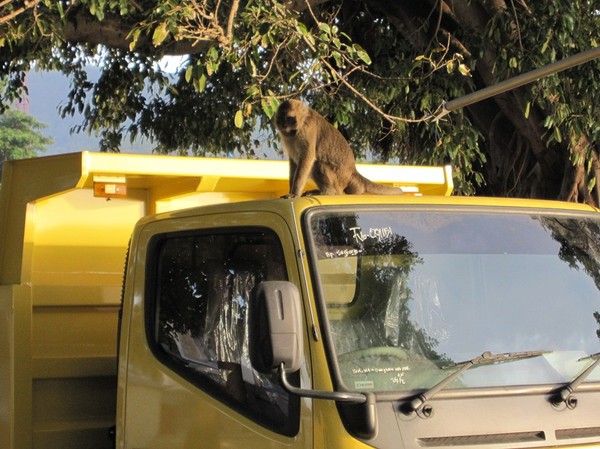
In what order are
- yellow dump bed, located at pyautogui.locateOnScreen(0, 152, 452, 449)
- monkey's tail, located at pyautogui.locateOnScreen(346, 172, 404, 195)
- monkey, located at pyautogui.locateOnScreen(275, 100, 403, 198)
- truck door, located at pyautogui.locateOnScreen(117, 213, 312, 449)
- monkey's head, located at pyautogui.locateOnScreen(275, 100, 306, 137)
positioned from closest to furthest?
truck door, located at pyautogui.locateOnScreen(117, 213, 312, 449) → yellow dump bed, located at pyautogui.locateOnScreen(0, 152, 452, 449) → monkey's tail, located at pyautogui.locateOnScreen(346, 172, 404, 195) → monkey, located at pyautogui.locateOnScreen(275, 100, 403, 198) → monkey's head, located at pyautogui.locateOnScreen(275, 100, 306, 137)

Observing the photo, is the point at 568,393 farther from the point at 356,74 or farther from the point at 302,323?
the point at 356,74

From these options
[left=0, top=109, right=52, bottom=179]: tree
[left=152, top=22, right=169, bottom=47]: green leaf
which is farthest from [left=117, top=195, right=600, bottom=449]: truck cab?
[left=0, top=109, right=52, bottom=179]: tree

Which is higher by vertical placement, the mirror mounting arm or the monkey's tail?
the monkey's tail

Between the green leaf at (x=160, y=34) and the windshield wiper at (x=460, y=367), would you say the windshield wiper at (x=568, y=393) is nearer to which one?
the windshield wiper at (x=460, y=367)

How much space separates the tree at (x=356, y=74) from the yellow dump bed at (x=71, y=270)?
8.48 feet

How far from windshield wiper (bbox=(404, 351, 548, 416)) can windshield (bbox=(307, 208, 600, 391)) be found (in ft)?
0.05

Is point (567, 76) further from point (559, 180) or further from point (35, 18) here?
point (35, 18)

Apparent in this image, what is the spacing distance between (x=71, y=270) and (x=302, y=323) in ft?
6.30

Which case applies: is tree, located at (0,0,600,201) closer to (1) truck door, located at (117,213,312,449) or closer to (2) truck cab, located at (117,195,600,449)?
(1) truck door, located at (117,213,312,449)

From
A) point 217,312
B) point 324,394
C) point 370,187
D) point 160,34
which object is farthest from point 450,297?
point 160,34

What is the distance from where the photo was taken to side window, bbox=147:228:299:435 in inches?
130

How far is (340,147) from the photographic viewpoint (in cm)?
545

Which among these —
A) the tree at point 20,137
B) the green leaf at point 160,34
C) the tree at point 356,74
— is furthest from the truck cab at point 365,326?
the tree at point 20,137

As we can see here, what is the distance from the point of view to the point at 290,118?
18.8 ft
